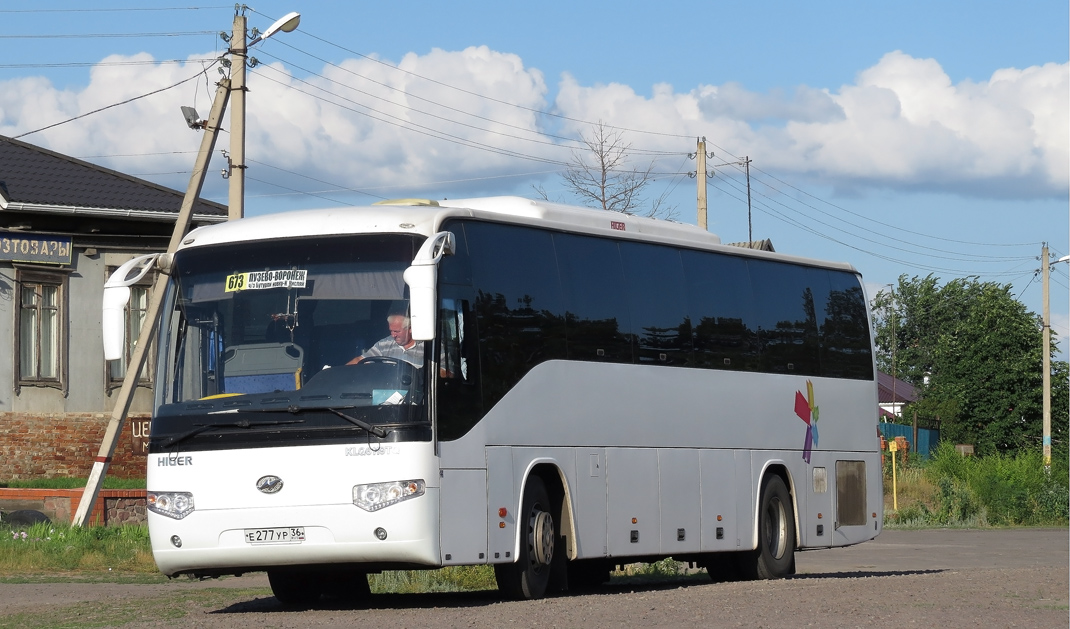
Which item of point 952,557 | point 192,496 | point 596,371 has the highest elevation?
point 596,371

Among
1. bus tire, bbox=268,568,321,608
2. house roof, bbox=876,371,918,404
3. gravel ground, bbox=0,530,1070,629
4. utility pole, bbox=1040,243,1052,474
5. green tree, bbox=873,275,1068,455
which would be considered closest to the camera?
gravel ground, bbox=0,530,1070,629

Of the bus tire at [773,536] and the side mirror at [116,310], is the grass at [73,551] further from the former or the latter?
the side mirror at [116,310]

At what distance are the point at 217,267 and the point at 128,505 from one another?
14.7m

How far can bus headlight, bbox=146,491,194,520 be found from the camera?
1273 centimetres

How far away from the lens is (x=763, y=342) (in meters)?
17.8

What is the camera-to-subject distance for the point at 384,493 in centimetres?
1220

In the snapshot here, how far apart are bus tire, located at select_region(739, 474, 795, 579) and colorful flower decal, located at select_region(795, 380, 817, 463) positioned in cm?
60

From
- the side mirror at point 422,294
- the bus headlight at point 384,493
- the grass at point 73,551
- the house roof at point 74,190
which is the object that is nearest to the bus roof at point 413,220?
the side mirror at point 422,294

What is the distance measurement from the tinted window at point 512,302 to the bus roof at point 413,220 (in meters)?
0.20

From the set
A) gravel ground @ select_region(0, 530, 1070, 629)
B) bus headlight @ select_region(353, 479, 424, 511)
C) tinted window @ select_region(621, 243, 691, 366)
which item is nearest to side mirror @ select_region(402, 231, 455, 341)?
bus headlight @ select_region(353, 479, 424, 511)

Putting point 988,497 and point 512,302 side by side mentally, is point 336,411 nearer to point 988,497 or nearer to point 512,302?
point 512,302

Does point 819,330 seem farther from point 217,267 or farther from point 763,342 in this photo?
point 217,267

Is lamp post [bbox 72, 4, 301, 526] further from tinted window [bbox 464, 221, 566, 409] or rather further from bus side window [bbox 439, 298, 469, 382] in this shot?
bus side window [bbox 439, 298, 469, 382]

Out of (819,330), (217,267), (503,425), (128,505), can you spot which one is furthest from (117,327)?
(128,505)
